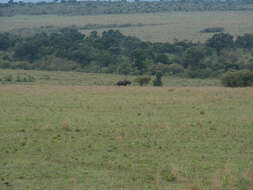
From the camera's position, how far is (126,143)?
1141 cm

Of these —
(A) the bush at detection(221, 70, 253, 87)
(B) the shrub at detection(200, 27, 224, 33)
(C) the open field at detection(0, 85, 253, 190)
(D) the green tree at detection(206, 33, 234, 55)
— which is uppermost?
(B) the shrub at detection(200, 27, 224, 33)

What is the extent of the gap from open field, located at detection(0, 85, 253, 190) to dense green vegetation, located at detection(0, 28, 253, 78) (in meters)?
29.1

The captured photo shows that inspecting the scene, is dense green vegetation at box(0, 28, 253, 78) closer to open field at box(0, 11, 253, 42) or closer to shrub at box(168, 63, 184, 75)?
shrub at box(168, 63, 184, 75)

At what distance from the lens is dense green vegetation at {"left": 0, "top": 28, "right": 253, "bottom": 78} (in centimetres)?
4822

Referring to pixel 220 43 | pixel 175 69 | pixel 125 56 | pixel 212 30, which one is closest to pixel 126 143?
pixel 175 69

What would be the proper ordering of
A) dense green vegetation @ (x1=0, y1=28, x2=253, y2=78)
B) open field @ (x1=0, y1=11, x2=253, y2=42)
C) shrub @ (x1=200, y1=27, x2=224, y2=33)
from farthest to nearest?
shrub @ (x1=200, y1=27, x2=224, y2=33)
open field @ (x1=0, y1=11, x2=253, y2=42)
dense green vegetation @ (x1=0, y1=28, x2=253, y2=78)

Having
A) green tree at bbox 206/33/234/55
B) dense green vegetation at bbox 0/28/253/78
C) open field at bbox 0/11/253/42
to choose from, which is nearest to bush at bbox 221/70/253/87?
dense green vegetation at bbox 0/28/253/78

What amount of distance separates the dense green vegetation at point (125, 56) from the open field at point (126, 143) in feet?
95.3

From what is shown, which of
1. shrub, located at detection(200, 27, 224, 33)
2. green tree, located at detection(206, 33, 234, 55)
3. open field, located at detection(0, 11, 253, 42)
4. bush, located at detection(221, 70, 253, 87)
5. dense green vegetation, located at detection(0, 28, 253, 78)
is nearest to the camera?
bush, located at detection(221, 70, 253, 87)

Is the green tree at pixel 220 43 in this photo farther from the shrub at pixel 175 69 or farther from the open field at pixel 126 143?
the open field at pixel 126 143

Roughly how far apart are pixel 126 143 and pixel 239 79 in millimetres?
19143

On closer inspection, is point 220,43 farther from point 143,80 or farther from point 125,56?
point 143,80

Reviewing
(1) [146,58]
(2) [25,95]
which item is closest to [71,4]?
(1) [146,58]

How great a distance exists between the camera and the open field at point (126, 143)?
8.57 m
